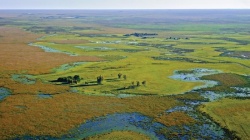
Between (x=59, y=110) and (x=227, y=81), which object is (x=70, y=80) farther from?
(x=227, y=81)

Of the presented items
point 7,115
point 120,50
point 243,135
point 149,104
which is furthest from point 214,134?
point 120,50

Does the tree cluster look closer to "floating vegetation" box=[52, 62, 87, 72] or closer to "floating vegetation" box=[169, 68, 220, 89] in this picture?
"floating vegetation" box=[52, 62, 87, 72]

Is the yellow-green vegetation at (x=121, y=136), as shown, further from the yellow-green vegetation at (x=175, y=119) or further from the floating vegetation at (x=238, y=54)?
the floating vegetation at (x=238, y=54)

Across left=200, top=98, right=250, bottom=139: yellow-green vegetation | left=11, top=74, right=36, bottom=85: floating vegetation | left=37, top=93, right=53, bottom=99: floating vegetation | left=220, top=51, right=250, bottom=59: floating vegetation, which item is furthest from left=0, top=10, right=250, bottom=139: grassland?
left=11, top=74, right=36, bottom=85: floating vegetation

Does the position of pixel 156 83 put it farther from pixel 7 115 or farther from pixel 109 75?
pixel 7 115

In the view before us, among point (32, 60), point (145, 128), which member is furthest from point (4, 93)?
point (32, 60)
